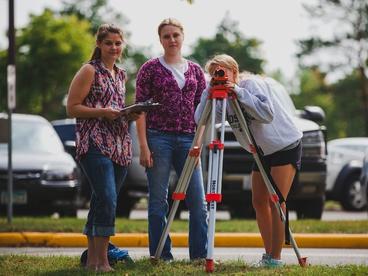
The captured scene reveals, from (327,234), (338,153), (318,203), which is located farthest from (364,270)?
(338,153)

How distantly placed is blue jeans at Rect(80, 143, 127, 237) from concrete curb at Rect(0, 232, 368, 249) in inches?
124

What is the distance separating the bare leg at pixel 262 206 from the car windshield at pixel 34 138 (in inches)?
261

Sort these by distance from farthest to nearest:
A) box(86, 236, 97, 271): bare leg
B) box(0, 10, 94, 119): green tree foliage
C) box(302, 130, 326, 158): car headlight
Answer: box(0, 10, 94, 119): green tree foliage → box(302, 130, 326, 158): car headlight → box(86, 236, 97, 271): bare leg

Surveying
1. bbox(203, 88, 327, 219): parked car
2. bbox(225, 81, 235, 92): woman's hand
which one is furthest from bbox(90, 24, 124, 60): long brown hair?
bbox(203, 88, 327, 219): parked car

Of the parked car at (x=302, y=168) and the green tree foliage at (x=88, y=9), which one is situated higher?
the green tree foliage at (x=88, y=9)

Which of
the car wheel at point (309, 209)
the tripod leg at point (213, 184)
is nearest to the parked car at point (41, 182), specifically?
the car wheel at point (309, 209)

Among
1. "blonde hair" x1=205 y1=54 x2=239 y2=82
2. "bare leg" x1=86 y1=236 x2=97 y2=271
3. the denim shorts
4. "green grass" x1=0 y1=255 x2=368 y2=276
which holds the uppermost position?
"blonde hair" x1=205 y1=54 x2=239 y2=82

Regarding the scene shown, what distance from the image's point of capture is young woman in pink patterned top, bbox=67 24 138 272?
6.25 meters

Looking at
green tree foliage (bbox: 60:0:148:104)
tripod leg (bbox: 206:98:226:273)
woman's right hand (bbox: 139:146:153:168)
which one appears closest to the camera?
tripod leg (bbox: 206:98:226:273)

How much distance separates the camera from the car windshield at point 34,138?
12.9m

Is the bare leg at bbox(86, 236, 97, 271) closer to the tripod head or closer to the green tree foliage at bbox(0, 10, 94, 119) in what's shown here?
the tripod head

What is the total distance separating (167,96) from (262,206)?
1.09m

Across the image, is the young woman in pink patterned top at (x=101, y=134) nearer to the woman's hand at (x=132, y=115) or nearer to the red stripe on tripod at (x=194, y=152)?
the woman's hand at (x=132, y=115)

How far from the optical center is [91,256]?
647 centimetres
